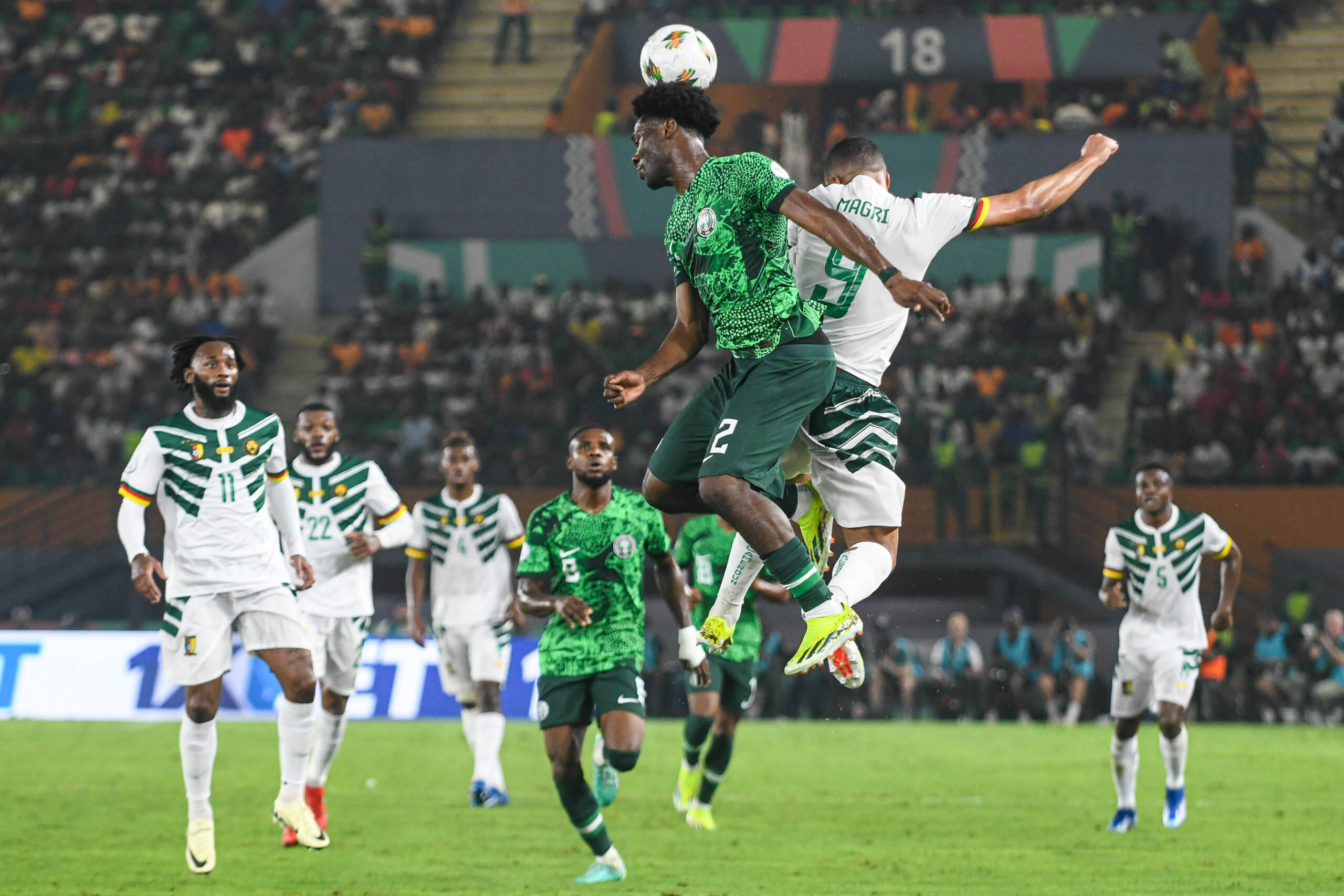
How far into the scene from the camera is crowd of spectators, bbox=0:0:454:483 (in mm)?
25406

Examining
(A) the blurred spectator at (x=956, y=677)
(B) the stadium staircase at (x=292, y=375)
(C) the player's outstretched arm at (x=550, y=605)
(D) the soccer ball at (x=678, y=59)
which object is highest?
(B) the stadium staircase at (x=292, y=375)

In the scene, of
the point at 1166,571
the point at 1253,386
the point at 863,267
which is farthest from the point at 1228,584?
the point at 1253,386

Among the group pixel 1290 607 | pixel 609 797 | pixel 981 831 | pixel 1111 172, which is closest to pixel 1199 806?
pixel 981 831

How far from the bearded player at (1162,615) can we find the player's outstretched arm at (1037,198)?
5.86m

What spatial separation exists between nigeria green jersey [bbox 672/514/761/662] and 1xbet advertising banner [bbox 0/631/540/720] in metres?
7.28

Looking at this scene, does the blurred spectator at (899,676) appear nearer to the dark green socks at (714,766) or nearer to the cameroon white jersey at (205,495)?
the dark green socks at (714,766)

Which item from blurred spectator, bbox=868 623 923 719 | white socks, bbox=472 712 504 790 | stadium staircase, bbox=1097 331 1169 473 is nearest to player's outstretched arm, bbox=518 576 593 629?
white socks, bbox=472 712 504 790

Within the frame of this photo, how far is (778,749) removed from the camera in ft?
55.8

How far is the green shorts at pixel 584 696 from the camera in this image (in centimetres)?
913

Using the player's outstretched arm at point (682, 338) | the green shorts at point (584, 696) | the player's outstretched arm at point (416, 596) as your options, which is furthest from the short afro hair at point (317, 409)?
the player's outstretched arm at point (682, 338)

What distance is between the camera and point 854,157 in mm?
6719

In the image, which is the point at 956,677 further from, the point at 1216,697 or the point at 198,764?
the point at 198,764

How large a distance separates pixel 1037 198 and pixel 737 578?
1968mm

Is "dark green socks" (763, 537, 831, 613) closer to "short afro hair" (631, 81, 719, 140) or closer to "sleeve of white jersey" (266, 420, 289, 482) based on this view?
"short afro hair" (631, 81, 719, 140)
